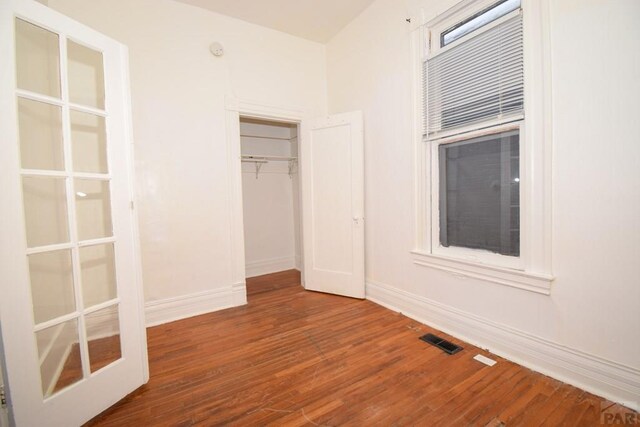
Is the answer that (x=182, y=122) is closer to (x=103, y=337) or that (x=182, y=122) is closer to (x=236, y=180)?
(x=236, y=180)

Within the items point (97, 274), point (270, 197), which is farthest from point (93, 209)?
point (270, 197)

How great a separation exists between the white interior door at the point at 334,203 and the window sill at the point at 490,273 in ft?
2.63

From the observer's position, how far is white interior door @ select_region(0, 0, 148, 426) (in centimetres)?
129

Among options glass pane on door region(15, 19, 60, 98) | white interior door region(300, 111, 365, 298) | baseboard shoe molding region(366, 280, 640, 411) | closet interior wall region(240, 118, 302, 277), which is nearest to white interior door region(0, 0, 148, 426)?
glass pane on door region(15, 19, 60, 98)

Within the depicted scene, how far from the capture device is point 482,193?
89.4 inches

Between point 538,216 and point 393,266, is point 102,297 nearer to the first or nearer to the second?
point 393,266

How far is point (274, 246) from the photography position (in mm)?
4637

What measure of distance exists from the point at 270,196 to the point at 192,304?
2128mm

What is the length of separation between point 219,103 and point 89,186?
5.78 feet

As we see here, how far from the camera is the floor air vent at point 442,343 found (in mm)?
2134

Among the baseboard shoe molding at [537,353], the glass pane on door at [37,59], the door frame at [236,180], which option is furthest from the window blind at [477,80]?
the glass pane on door at [37,59]

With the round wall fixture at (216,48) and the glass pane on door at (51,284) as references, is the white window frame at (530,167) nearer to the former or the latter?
the round wall fixture at (216,48)

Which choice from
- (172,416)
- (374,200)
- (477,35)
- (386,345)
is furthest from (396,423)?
(477,35)

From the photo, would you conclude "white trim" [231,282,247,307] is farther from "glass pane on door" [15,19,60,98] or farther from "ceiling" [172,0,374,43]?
"ceiling" [172,0,374,43]
